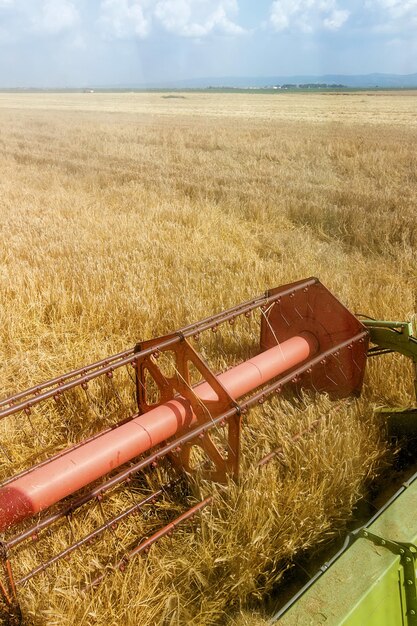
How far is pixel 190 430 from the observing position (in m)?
2.16

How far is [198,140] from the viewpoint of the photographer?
12719mm

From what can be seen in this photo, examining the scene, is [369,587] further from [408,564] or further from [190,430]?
[190,430]

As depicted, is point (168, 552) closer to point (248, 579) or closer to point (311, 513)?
point (248, 579)

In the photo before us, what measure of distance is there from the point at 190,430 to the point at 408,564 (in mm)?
938

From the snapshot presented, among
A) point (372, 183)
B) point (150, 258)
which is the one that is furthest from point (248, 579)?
point (372, 183)

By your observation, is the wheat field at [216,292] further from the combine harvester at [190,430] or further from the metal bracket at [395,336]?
the metal bracket at [395,336]

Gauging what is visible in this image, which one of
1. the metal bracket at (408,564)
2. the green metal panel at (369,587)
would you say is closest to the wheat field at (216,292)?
the green metal panel at (369,587)

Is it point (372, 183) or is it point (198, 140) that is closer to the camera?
point (372, 183)

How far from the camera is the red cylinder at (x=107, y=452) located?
1703mm

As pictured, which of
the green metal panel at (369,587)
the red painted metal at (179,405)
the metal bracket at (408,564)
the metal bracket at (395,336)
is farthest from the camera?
the metal bracket at (395,336)

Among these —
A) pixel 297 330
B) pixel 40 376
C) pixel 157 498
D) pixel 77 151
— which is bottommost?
pixel 157 498

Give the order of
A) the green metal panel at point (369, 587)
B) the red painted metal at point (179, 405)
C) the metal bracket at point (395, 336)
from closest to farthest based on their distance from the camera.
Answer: the green metal panel at point (369, 587), the red painted metal at point (179, 405), the metal bracket at point (395, 336)

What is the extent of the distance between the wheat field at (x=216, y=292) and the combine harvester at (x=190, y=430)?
11 centimetres

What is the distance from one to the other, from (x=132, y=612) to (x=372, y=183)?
669cm
